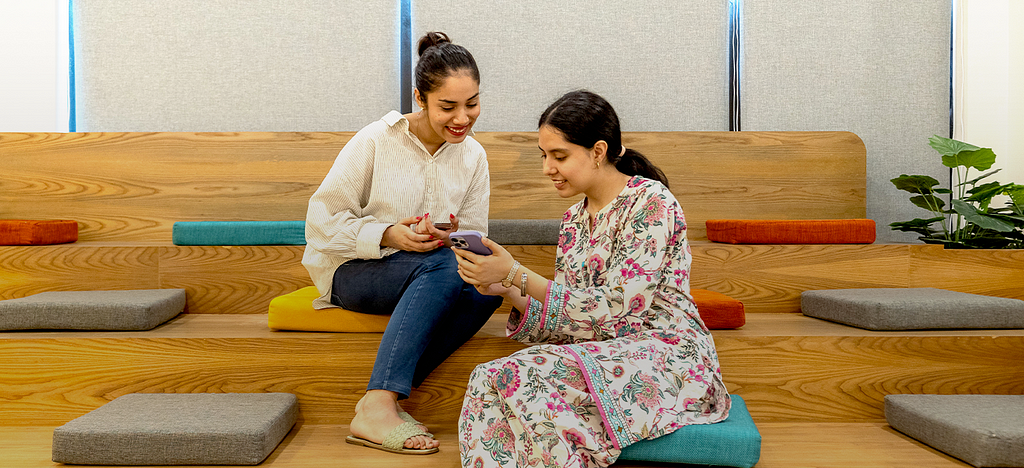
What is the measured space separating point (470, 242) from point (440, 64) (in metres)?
0.60

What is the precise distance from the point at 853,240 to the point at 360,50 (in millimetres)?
2344

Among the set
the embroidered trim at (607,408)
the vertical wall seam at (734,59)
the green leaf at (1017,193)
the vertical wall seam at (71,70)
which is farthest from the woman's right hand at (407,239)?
the green leaf at (1017,193)

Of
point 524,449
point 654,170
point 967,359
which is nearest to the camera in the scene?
point 524,449

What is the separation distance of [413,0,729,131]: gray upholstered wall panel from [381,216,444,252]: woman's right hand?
147 cm

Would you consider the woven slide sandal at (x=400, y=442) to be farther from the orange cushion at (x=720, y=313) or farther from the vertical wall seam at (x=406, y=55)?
the vertical wall seam at (x=406, y=55)

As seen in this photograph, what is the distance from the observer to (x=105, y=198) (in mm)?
2885

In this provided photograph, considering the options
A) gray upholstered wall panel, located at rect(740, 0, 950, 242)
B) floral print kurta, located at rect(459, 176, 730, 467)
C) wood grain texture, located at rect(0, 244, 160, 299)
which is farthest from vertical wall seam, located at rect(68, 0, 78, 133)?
gray upholstered wall panel, located at rect(740, 0, 950, 242)

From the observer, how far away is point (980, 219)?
97.7 inches

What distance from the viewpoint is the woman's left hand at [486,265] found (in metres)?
1.47

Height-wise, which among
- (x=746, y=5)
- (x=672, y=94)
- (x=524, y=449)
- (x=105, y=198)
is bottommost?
(x=524, y=449)

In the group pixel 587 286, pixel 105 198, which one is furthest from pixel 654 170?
pixel 105 198

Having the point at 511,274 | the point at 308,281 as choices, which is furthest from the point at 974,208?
the point at 308,281

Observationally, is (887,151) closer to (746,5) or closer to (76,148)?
(746,5)

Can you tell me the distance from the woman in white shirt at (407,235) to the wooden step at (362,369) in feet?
0.47
